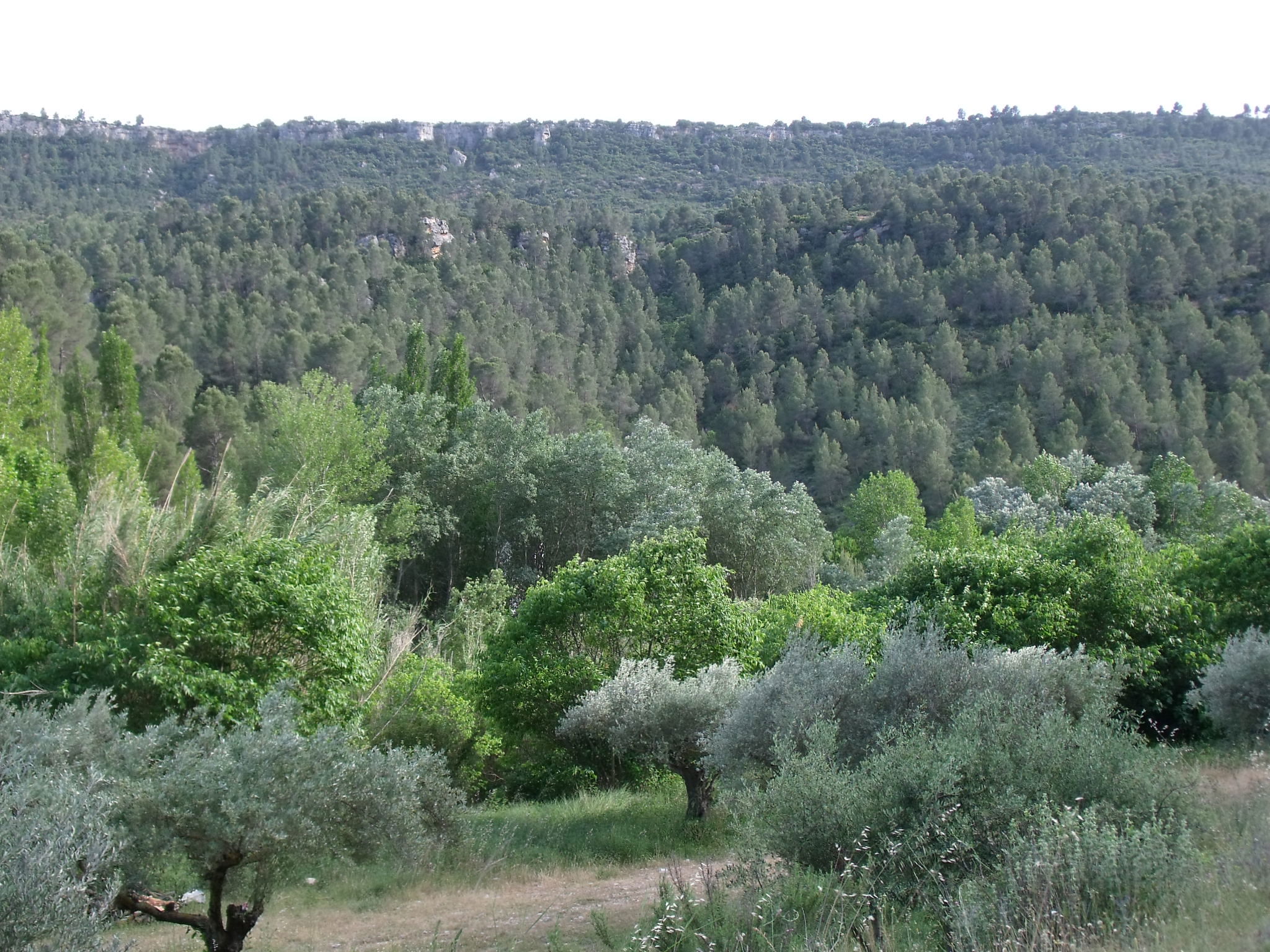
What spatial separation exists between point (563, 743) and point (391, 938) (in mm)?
6750

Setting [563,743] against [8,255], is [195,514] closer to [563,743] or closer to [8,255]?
[563,743]

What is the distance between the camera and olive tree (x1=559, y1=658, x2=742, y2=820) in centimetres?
1253

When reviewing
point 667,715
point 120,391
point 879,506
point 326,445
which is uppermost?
point 120,391

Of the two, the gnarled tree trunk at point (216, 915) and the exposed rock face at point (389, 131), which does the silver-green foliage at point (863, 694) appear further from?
the exposed rock face at point (389, 131)

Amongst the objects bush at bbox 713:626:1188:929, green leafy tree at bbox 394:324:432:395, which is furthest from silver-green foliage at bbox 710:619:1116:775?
green leafy tree at bbox 394:324:432:395

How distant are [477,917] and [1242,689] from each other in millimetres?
9787

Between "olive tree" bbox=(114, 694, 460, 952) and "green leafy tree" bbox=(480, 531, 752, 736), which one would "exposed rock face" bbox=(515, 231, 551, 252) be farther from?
"olive tree" bbox=(114, 694, 460, 952)

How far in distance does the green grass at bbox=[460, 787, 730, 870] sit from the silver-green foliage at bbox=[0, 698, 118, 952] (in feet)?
17.3

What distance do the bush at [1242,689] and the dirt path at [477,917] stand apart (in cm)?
726

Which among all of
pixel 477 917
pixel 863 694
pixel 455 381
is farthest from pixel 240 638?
pixel 455 381

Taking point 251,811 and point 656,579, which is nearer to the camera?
point 251,811

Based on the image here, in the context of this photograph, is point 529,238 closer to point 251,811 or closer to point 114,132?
point 114,132

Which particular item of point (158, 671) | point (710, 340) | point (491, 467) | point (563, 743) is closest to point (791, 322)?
point (710, 340)

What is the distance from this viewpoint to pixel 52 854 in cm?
542
